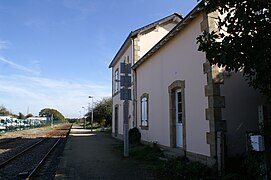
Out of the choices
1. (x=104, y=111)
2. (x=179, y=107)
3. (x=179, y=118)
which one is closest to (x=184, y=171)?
(x=179, y=118)

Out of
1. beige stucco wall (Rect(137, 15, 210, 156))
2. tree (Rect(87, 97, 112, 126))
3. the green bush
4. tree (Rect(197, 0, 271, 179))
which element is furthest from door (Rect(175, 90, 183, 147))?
tree (Rect(87, 97, 112, 126))

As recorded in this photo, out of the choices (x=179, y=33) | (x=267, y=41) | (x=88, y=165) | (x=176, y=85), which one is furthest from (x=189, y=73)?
(x=267, y=41)

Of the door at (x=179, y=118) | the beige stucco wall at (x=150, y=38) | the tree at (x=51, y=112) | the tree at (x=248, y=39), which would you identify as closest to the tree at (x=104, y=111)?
the beige stucco wall at (x=150, y=38)

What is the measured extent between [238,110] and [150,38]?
412 inches

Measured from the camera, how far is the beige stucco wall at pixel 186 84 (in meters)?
8.36

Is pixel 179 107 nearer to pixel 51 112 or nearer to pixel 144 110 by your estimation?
pixel 144 110

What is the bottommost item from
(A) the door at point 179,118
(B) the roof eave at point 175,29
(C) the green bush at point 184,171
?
(C) the green bush at point 184,171

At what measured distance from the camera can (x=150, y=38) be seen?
1730 centimetres

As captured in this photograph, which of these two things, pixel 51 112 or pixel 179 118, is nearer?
pixel 179 118

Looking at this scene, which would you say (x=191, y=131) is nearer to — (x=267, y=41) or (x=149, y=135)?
(x=149, y=135)

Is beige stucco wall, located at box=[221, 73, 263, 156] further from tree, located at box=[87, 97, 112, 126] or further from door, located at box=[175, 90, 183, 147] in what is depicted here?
tree, located at box=[87, 97, 112, 126]

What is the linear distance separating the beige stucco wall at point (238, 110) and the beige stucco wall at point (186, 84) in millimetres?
631

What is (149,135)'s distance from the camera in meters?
13.1

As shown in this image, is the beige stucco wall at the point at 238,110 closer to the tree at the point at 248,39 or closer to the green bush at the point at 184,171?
the green bush at the point at 184,171
